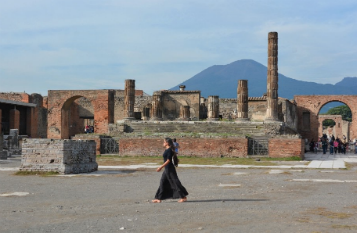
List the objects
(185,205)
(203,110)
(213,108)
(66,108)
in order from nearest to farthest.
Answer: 1. (185,205)
2. (213,108)
3. (66,108)
4. (203,110)

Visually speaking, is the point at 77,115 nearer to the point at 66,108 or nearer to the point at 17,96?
the point at 66,108

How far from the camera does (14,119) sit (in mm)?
30109

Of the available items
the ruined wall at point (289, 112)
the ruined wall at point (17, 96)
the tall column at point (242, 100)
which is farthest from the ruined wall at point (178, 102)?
the ruined wall at point (17, 96)

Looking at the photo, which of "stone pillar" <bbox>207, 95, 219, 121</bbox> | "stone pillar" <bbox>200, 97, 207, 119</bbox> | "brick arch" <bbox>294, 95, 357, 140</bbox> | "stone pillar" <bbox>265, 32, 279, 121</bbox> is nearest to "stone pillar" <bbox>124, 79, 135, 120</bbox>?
"stone pillar" <bbox>207, 95, 219, 121</bbox>

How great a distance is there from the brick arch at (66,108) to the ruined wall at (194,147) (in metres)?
14.3

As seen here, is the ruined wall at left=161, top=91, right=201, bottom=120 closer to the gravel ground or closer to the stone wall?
the stone wall

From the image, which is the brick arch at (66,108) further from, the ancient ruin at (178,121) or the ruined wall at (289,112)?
the ruined wall at (289,112)

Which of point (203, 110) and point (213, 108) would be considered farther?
point (203, 110)

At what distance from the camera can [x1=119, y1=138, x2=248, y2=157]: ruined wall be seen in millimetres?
21781

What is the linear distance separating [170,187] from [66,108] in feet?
108

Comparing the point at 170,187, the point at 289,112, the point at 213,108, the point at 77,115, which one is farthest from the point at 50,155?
the point at 77,115

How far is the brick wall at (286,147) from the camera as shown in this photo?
21.1 meters

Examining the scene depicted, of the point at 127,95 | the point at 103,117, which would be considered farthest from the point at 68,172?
the point at 103,117

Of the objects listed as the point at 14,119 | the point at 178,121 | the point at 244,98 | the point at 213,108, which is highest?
the point at 244,98
